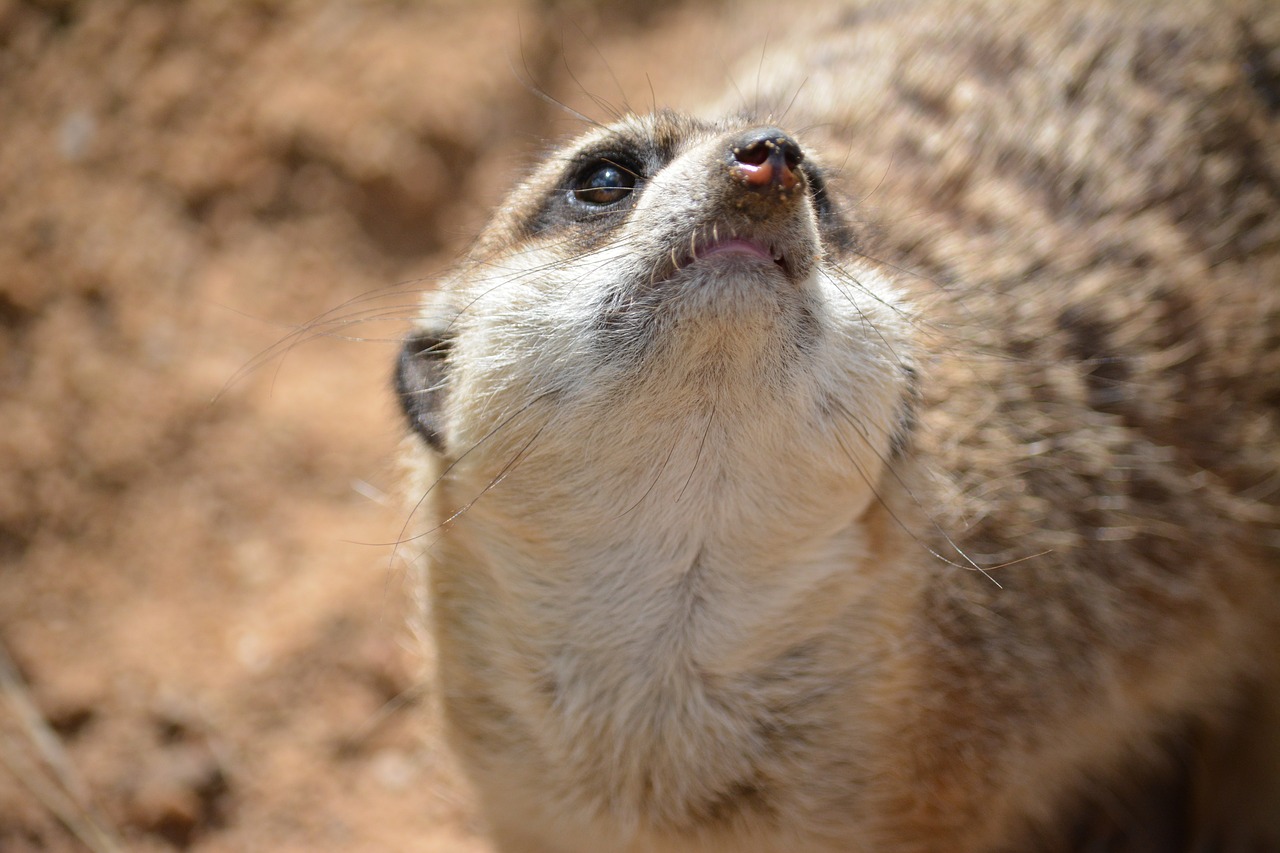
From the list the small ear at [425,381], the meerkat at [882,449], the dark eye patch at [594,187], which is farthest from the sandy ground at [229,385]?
the dark eye patch at [594,187]

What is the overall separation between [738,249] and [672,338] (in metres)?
0.14

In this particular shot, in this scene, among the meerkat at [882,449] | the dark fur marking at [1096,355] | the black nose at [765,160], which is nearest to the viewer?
the black nose at [765,160]

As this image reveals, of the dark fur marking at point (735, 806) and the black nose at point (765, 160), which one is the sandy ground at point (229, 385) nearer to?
the dark fur marking at point (735, 806)

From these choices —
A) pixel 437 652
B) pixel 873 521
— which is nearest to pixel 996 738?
pixel 873 521

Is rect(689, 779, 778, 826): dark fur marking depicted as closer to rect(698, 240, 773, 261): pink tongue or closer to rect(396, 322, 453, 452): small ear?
rect(396, 322, 453, 452): small ear

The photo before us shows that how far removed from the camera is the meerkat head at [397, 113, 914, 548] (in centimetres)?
128

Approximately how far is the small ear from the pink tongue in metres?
0.56

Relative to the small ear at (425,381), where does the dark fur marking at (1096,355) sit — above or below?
above

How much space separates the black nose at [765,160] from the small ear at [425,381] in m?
0.63

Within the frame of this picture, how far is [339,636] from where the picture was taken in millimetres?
2701

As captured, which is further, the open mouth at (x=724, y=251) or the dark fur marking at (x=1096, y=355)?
the dark fur marking at (x=1096, y=355)

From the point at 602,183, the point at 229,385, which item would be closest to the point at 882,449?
the point at 602,183

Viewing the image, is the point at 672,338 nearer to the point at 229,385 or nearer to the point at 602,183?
the point at 602,183

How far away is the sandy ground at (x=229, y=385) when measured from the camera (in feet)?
8.21
